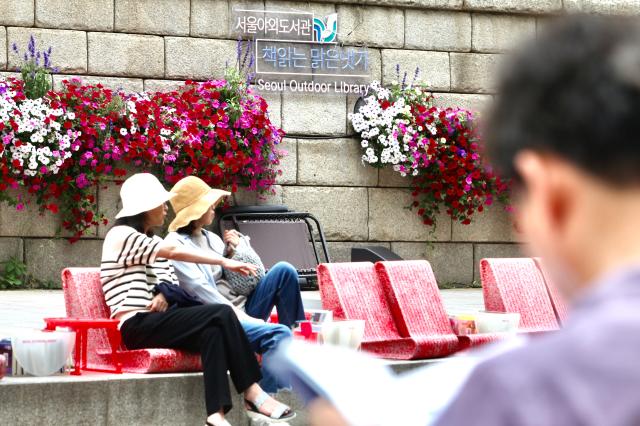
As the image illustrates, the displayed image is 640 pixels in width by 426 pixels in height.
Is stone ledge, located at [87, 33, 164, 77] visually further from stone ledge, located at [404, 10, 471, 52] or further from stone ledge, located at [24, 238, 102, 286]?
stone ledge, located at [404, 10, 471, 52]

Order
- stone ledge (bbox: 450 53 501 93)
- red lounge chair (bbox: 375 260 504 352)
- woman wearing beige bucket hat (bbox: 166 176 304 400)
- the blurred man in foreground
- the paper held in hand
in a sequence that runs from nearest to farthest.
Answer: the blurred man in foreground < the paper held in hand < woman wearing beige bucket hat (bbox: 166 176 304 400) < red lounge chair (bbox: 375 260 504 352) < stone ledge (bbox: 450 53 501 93)

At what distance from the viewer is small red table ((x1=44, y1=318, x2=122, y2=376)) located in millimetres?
5766

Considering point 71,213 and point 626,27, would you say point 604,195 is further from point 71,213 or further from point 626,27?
point 71,213

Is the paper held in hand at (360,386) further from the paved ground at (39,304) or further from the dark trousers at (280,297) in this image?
the paved ground at (39,304)

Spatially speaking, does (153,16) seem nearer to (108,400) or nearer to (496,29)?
(496,29)

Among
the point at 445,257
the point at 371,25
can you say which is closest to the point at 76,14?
the point at 371,25

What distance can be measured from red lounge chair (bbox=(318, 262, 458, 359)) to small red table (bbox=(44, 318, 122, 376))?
128 centimetres

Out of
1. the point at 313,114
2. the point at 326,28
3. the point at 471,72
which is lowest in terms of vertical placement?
the point at 313,114

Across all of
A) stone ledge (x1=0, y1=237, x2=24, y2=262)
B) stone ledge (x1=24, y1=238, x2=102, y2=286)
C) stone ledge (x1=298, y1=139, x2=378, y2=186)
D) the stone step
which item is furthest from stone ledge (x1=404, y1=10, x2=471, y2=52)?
the stone step

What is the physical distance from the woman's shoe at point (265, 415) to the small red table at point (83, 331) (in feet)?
2.13

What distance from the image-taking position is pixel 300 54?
11.5 meters

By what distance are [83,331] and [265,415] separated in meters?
0.94

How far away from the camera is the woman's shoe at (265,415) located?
18.6 feet

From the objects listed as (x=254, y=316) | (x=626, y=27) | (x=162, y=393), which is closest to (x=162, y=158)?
(x=254, y=316)
